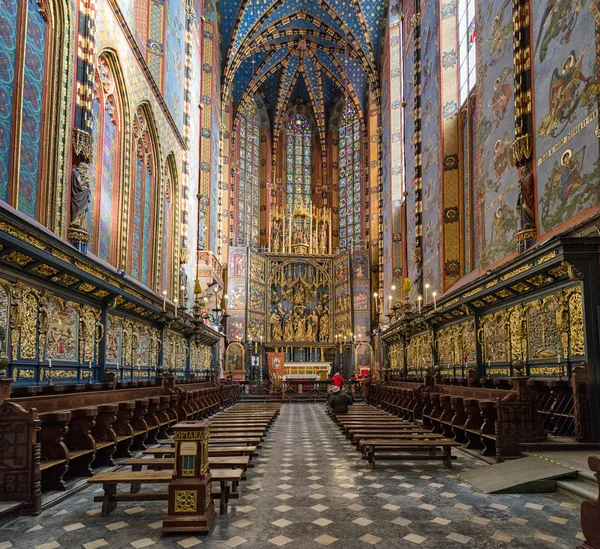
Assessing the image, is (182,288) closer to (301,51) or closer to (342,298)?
(342,298)

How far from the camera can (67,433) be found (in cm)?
662

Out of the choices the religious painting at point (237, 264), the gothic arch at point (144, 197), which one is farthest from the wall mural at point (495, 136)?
the religious painting at point (237, 264)

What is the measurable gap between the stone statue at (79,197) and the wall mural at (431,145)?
12046 mm

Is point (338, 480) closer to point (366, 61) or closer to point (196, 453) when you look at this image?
point (196, 453)

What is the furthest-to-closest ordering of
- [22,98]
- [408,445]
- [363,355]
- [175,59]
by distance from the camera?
[363,355], [175,59], [22,98], [408,445]

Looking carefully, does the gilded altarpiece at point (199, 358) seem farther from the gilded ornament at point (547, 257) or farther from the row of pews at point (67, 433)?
the gilded ornament at point (547, 257)

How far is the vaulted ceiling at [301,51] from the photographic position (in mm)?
31225

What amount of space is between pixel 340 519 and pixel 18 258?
526cm

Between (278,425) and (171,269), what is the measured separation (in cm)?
860

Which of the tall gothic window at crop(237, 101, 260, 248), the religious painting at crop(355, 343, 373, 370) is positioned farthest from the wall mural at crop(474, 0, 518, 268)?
the tall gothic window at crop(237, 101, 260, 248)

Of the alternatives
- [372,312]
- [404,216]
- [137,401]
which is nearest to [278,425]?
[137,401]

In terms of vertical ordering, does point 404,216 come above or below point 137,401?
above

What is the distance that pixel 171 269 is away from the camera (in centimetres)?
1959

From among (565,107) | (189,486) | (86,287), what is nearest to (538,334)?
(565,107)
